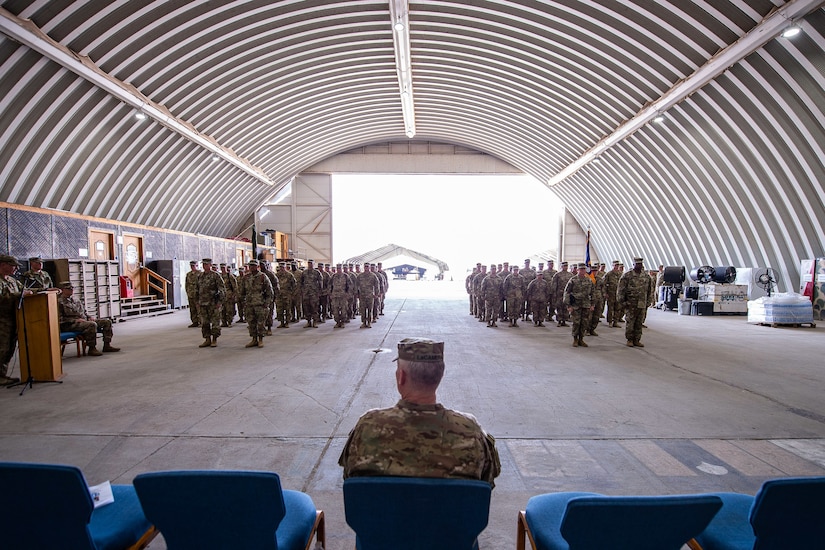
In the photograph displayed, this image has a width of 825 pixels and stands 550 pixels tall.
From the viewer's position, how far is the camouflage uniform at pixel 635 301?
29.3ft

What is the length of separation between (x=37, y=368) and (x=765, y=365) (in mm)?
10986

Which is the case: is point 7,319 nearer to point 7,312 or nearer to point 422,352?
point 7,312

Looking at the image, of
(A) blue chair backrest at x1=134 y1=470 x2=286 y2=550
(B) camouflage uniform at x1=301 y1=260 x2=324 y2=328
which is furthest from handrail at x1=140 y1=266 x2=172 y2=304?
(A) blue chair backrest at x1=134 y1=470 x2=286 y2=550

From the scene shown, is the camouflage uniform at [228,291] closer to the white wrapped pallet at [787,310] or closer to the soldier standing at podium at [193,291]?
the soldier standing at podium at [193,291]

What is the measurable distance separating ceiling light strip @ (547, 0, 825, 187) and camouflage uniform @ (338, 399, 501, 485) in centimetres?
1045

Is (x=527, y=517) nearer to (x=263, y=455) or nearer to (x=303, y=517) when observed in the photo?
(x=303, y=517)

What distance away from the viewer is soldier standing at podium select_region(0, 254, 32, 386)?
19.5ft

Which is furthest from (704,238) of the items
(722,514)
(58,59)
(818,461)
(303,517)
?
(58,59)

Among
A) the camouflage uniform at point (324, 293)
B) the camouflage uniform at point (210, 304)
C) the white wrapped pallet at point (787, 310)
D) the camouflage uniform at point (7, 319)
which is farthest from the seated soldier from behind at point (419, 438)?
the white wrapped pallet at point (787, 310)

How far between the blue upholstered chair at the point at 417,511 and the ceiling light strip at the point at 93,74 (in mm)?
10620

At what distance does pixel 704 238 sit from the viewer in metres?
16.3

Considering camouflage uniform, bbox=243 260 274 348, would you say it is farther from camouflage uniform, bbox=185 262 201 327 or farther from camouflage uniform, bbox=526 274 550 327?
camouflage uniform, bbox=526 274 550 327

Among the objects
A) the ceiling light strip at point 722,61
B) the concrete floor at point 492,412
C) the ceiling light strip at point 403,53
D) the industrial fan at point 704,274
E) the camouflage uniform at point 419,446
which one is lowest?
the concrete floor at point 492,412

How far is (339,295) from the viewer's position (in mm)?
11773
